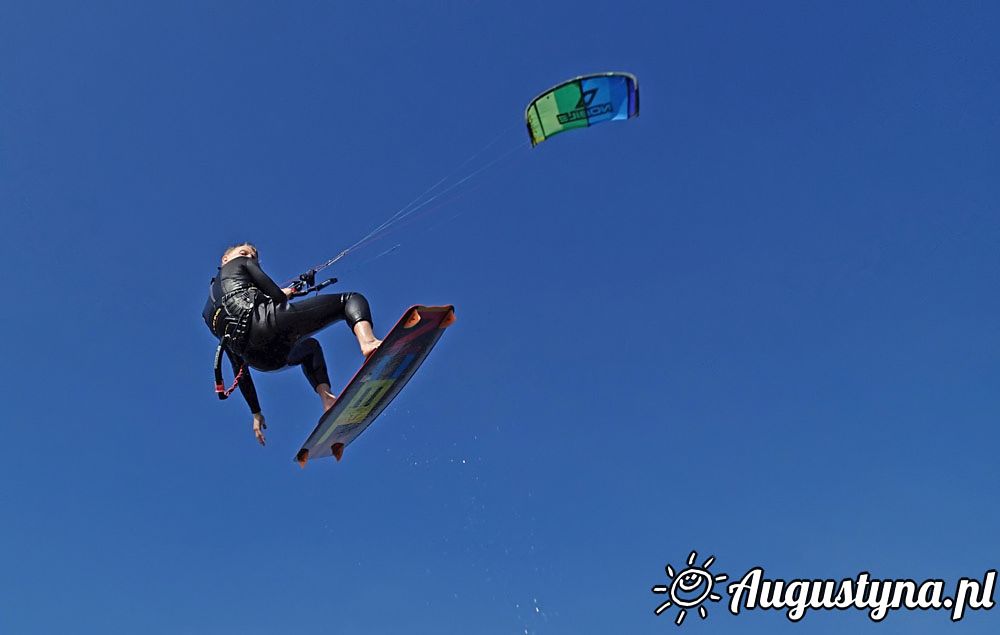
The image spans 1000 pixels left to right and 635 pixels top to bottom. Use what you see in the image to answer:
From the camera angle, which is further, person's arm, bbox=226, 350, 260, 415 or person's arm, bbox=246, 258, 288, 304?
person's arm, bbox=226, 350, 260, 415

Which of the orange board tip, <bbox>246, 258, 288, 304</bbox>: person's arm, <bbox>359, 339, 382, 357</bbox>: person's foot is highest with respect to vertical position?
the orange board tip

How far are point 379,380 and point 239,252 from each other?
2404 millimetres

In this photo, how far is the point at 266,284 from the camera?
9.53 m

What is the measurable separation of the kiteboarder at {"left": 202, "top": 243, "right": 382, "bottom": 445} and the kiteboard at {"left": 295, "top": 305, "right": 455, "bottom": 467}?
0.35 meters

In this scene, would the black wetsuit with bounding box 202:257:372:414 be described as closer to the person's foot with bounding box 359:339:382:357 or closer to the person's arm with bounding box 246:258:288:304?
the person's arm with bounding box 246:258:288:304

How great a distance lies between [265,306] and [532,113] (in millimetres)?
4945

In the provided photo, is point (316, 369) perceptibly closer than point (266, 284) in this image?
No

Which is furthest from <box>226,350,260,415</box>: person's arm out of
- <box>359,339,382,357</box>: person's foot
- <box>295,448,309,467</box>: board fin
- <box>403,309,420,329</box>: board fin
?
<box>403,309,420,329</box>: board fin

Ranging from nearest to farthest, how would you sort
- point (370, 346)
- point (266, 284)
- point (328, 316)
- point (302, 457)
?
point (370, 346), point (328, 316), point (266, 284), point (302, 457)

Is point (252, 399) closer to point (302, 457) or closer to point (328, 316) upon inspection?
point (302, 457)

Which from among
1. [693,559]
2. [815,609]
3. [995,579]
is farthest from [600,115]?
[995,579]

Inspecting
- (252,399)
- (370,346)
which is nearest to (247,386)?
(252,399)

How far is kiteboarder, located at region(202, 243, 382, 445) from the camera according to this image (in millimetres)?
9266

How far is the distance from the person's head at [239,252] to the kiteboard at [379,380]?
7.20ft
